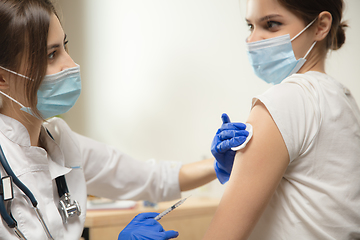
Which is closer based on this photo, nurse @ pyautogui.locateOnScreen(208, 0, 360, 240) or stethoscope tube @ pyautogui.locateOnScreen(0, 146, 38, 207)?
nurse @ pyautogui.locateOnScreen(208, 0, 360, 240)

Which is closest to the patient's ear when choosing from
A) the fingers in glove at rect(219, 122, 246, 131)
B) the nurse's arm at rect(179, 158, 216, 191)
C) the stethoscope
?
the fingers in glove at rect(219, 122, 246, 131)

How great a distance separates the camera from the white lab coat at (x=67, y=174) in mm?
999

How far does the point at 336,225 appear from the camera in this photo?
A: 0.85 metres

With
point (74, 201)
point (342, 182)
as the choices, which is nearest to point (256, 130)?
point (342, 182)

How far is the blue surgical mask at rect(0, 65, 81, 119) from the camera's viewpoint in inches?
41.8

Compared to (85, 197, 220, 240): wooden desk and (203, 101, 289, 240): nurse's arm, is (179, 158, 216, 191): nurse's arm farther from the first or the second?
(85, 197, 220, 240): wooden desk

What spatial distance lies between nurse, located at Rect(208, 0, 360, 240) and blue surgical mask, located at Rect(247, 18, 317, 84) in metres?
0.11

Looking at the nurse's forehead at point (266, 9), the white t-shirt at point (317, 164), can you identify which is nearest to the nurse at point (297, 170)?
the white t-shirt at point (317, 164)

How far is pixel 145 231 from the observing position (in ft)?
3.19

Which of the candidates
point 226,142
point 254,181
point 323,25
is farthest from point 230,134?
point 323,25

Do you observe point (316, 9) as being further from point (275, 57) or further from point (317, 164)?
point (317, 164)

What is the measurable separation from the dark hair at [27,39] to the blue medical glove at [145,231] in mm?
501

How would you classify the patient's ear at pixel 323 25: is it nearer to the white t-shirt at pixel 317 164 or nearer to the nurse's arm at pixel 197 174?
the white t-shirt at pixel 317 164

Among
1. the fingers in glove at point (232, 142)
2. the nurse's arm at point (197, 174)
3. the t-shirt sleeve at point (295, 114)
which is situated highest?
the t-shirt sleeve at point (295, 114)
